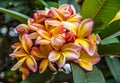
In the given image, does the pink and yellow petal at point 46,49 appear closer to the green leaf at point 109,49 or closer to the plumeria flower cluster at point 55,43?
the plumeria flower cluster at point 55,43

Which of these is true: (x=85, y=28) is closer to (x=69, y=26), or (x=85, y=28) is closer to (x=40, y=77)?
(x=69, y=26)

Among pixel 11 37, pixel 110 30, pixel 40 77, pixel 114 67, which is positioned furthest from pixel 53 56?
pixel 11 37

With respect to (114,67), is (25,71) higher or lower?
higher

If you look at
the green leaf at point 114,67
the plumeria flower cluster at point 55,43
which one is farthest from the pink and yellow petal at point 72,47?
the green leaf at point 114,67

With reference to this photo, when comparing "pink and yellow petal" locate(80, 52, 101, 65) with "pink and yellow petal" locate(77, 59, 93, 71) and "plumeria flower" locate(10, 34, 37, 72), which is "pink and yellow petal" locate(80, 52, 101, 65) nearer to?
"pink and yellow petal" locate(77, 59, 93, 71)

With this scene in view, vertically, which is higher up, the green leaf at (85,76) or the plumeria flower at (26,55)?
the plumeria flower at (26,55)
